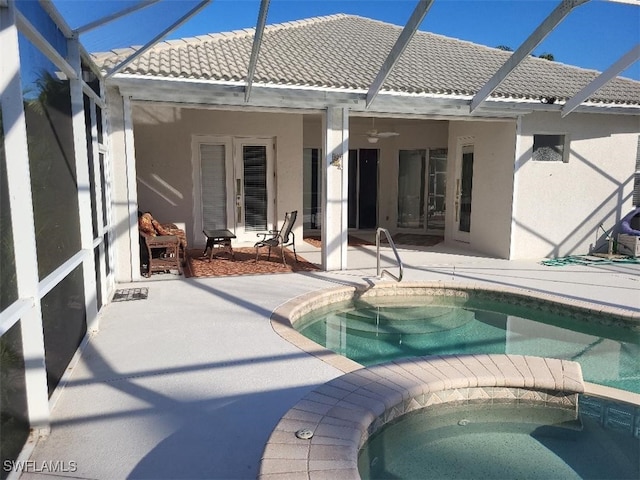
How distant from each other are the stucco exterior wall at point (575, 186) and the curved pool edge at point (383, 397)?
23.0 ft

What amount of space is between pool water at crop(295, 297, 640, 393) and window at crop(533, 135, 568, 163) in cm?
467

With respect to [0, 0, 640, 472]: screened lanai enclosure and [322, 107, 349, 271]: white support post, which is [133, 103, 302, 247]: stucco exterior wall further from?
[322, 107, 349, 271]: white support post

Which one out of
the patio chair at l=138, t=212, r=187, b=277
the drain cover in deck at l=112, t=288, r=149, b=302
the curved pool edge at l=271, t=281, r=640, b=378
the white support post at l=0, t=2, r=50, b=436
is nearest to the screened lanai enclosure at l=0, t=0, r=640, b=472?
the white support post at l=0, t=2, r=50, b=436

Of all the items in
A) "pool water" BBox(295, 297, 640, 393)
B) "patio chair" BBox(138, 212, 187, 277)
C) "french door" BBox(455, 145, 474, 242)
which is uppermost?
"french door" BBox(455, 145, 474, 242)

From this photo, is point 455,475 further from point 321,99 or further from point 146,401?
point 321,99

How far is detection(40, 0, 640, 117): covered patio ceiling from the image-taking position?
5.40 m

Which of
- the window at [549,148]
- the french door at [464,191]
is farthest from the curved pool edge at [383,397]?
the french door at [464,191]

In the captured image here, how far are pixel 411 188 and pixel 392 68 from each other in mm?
8181

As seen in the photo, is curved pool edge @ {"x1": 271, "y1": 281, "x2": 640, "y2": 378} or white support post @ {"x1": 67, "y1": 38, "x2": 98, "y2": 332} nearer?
white support post @ {"x1": 67, "y1": 38, "x2": 98, "y2": 332}

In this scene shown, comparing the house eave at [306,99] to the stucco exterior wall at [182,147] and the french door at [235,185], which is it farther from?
the french door at [235,185]

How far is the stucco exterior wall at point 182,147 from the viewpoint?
1079 centimetres

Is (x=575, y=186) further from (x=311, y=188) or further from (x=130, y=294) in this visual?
(x=130, y=294)

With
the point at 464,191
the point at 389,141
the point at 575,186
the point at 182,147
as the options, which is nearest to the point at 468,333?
the point at 575,186

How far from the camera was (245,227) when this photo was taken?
12.1 metres
